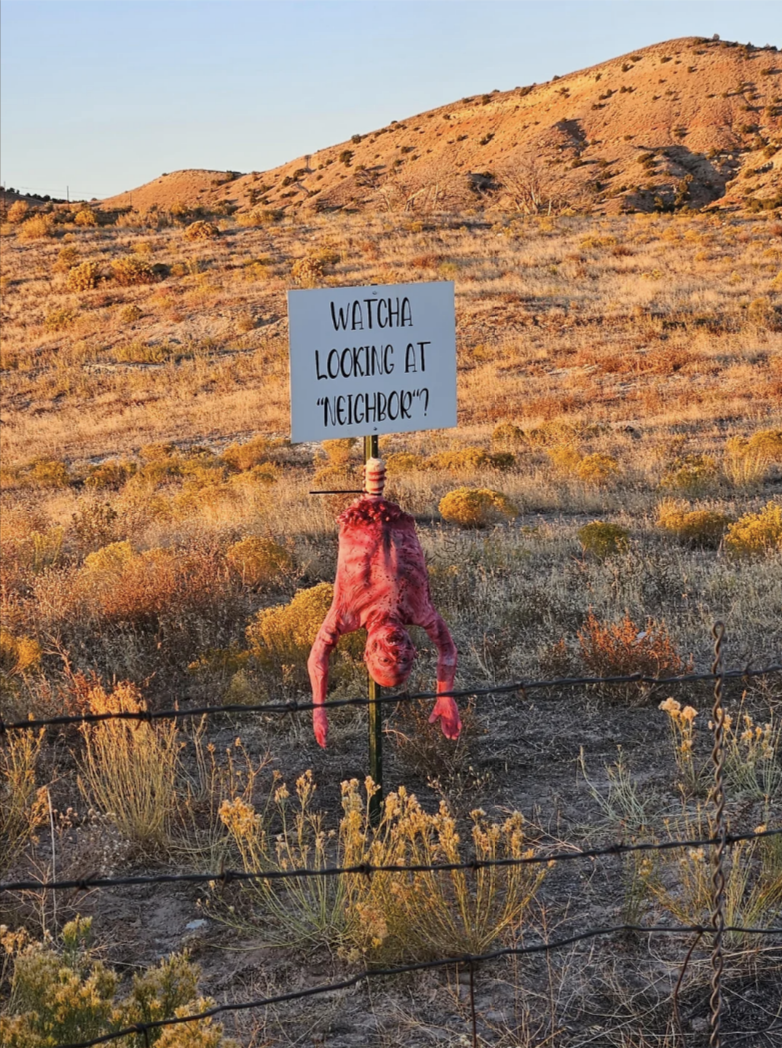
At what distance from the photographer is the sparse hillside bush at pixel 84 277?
2906 centimetres

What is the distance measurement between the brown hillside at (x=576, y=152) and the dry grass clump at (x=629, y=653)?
138 ft

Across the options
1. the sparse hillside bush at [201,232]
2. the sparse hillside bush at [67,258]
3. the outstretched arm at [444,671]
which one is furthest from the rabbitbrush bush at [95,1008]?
the sparse hillside bush at [201,232]

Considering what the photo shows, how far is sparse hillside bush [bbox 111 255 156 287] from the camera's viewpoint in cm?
2888

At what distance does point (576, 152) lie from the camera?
65688 mm

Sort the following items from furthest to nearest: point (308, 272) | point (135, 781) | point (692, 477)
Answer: point (308, 272)
point (692, 477)
point (135, 781)

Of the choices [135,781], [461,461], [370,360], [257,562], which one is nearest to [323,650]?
[370,360]

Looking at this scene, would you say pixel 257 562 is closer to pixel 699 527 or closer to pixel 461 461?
pixel 699 527

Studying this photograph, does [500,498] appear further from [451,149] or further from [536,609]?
[451,149]

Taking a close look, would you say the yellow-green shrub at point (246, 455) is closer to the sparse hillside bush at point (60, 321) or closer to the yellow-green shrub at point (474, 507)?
the yellow-green shrub at point (474, 507)

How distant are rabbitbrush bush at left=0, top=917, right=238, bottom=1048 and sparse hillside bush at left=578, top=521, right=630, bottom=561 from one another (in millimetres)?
5948

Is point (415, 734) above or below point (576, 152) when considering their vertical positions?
below

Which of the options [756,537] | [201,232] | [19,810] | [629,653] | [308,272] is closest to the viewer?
[19,810]

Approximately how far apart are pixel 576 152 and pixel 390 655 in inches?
2673

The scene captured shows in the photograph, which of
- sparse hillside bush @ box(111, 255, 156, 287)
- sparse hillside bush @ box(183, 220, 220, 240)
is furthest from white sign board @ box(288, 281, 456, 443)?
sparse hillside bush @ box(183, 220, 220, 240)
